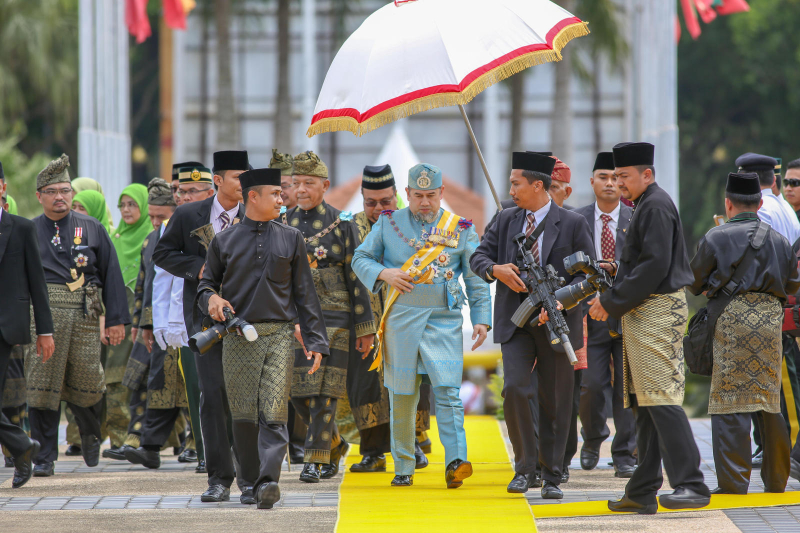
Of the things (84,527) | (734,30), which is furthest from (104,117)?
(734,30)

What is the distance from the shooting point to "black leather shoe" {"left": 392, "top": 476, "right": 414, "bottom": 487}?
7262mm

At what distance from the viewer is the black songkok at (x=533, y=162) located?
23.0 ft

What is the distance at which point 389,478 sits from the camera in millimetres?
7691

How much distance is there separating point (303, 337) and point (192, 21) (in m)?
26.5

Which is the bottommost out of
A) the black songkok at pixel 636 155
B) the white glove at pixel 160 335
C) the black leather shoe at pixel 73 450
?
the black leather shoe at pixel 73 450

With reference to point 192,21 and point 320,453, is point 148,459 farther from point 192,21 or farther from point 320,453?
point 192,21

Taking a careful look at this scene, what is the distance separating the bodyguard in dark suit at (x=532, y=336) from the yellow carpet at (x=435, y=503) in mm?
331

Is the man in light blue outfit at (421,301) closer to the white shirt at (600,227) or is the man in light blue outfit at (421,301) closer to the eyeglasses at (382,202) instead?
the eyeglasses at (382,202)

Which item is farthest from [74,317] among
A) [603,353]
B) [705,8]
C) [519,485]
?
[705,8]

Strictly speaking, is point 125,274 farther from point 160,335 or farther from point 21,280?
point 21,280

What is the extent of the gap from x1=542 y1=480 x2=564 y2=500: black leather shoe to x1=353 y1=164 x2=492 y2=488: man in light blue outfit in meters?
0.58

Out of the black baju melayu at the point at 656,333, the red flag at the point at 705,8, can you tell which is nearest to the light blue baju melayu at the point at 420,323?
the black baju melayu at the point at 656,333

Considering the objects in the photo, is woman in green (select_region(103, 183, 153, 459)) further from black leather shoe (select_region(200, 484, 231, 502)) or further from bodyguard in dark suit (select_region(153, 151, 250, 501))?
black leather shoe (select_region(200, 484, 231, 502))

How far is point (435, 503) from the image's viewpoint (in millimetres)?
6598
